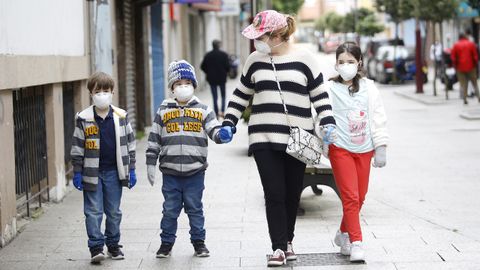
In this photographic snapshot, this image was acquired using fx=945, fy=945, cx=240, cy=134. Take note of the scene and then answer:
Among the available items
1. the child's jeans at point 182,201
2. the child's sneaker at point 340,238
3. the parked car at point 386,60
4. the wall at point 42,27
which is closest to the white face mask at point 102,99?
the child's jeans at point 182,201

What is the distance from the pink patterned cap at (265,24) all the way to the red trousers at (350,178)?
1002mm

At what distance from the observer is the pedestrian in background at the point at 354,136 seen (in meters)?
6.93

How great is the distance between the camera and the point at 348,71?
6953mm

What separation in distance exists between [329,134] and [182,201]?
1.32m

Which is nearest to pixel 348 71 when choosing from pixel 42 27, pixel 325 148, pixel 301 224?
pixel 325 148

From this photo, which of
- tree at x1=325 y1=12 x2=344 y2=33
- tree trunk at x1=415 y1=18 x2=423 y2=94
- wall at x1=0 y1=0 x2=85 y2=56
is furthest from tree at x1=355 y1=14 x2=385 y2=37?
wall at x1=0 y1=0 x2=85 y2=56

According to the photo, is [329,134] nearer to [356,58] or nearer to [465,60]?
[356,58]

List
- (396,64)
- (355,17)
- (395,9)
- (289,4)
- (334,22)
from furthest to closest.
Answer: (334,22) < (289,4) < (355,17) < (395,9) < (396,64)

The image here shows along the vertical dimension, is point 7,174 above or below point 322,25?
below

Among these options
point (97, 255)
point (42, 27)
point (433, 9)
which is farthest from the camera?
point (433, 9)

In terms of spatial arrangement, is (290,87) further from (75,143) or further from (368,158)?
(75,143)

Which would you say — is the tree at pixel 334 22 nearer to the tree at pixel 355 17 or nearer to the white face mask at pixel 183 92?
the tree at pixel 355 17

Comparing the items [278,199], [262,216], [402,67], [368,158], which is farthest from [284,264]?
[402,67]

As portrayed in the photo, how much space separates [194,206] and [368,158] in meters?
1.36
